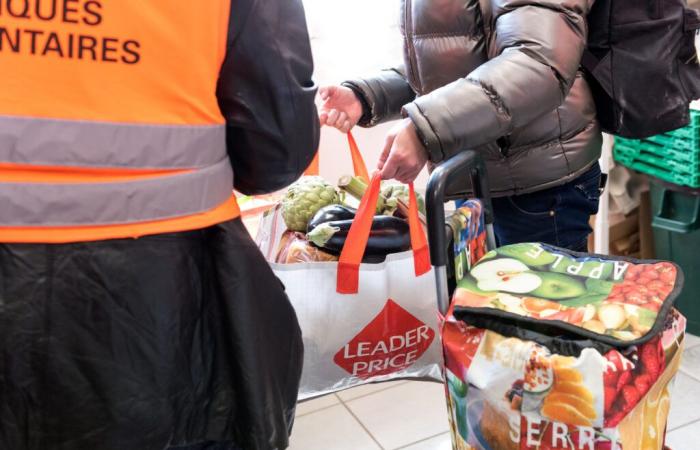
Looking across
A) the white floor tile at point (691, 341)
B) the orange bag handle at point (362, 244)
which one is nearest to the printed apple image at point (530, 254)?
the orange bag handle at point (362, 244)

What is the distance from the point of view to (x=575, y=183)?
48.4 inches

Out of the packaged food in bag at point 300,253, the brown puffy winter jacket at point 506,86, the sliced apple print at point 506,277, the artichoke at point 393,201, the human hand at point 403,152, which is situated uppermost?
the brown puffy winter jacket at point 506,86

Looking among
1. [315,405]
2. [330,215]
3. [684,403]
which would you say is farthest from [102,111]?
[684,403]

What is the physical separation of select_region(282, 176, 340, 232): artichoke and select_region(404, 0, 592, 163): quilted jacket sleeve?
0.52 m

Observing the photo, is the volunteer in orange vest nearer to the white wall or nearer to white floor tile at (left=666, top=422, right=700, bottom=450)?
white floor tile at (left=666, top=422, right=700, bottom=450)

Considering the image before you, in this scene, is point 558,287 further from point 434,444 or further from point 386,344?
point 434,444

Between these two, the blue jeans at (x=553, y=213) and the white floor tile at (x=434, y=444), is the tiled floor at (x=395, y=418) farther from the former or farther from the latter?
the blue jeans at (x=553, y=213)

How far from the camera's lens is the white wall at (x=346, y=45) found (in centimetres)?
232

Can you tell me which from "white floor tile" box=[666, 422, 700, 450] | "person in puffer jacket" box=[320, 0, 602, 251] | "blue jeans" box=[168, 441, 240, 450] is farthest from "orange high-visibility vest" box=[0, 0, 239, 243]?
"white floor tile" box=[666, 422, 700, 450]

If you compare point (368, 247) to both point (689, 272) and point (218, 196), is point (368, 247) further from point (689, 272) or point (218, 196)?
point (689, 272)

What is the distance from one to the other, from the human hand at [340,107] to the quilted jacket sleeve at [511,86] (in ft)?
1.24

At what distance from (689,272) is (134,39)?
2065 millimetres

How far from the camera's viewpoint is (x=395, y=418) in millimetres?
1807

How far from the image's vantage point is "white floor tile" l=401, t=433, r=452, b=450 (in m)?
1.66
